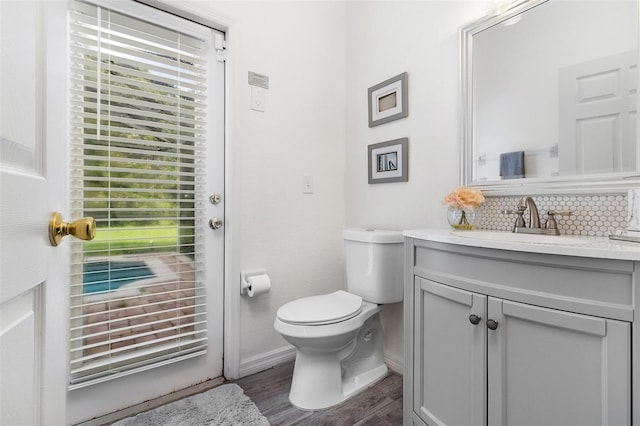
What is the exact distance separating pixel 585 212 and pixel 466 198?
0.40 meters

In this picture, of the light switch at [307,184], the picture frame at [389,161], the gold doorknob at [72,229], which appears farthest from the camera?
the light switch at [307,184]

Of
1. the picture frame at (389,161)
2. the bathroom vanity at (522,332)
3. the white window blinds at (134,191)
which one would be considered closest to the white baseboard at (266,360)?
the white window blinds at (134,191)

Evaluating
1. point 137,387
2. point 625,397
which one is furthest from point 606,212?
point 137,387

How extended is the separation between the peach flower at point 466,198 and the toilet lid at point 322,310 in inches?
27.5

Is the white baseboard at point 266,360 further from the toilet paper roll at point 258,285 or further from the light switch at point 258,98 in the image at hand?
the light switch at point 258,98

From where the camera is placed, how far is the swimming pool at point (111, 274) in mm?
1348

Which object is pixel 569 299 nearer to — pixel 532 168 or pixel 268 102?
pixel 532 168

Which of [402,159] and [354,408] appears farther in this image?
[402,159]

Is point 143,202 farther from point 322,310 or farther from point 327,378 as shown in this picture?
point 327,378

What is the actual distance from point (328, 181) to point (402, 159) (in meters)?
0.58

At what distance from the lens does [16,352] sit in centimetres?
39

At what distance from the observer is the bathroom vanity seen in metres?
0.74

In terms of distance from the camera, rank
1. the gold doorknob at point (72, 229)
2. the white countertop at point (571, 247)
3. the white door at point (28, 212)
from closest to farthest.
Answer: the white door at point (28, 212) < the gold doorknob at point (72, 229) < the white countertop at point (571, 247)

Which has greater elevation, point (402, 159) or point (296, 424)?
point (402, 159)
